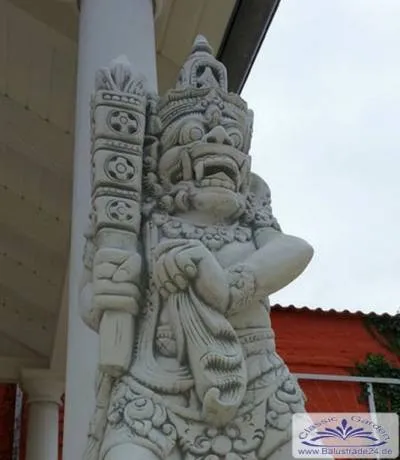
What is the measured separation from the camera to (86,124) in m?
4.34

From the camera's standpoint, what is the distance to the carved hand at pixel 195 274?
2600 millimetres

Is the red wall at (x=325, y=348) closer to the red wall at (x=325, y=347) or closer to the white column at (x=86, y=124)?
the red wall at (x=325, y=347)

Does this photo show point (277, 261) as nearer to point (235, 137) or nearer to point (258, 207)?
point (258, 207)

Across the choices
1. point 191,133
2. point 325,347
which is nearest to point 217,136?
point 191,133

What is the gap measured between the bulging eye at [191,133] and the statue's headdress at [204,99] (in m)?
0.06

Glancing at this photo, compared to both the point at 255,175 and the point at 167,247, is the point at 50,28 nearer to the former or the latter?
the point at 255,175

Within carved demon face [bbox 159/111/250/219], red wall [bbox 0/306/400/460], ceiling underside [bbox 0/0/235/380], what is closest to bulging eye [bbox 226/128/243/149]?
carved demon face [bbox 159/111/250/219]

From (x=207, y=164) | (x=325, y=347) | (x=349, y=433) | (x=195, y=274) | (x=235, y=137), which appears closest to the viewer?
(x=195, y=274)

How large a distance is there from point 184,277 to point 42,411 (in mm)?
7703

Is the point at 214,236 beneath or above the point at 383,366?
beneath

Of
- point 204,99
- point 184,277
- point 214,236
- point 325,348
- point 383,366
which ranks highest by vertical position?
point 325,348

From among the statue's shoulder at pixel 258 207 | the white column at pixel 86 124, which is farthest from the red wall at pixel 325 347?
the statue's shoulder at pixel 258 207

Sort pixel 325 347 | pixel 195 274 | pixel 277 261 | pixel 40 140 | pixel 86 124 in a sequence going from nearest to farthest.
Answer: pixel 195 274, pixel 277 261, pixel 86 124, pixel 40 140, pixel 325 347

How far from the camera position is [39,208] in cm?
903
